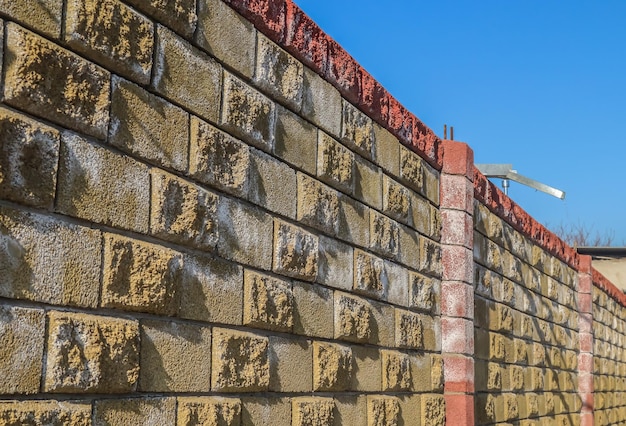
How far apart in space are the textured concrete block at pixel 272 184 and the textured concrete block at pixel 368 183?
2.77 feet

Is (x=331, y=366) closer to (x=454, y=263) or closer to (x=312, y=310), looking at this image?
(x=312, y=310)

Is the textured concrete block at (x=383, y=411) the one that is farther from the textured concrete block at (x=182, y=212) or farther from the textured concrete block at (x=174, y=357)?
the textured concrete block at (x=182, y=212)

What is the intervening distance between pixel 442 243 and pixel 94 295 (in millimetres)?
3925

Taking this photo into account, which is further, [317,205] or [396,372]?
[396,372]

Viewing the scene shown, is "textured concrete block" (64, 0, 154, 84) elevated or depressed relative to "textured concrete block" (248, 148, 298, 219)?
elevated

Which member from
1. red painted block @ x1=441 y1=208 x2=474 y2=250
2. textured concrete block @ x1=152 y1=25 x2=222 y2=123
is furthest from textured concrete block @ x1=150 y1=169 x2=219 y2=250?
red painted block @ x1=441 y1=208 x2=474 y2=250

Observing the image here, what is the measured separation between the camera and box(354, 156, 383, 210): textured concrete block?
4.81m

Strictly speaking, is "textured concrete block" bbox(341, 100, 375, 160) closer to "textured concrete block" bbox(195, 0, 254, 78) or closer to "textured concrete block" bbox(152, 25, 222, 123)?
"textured concrete block" bbox(195, 0, 254, 78)

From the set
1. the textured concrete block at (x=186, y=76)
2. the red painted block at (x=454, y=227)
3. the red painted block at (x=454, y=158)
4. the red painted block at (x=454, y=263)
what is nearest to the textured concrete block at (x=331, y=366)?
the textured concrete block at (x=186, y=76)

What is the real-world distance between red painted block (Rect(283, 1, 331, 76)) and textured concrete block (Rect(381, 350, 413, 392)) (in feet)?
5.65

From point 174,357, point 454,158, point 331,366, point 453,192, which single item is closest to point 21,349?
point 174,357

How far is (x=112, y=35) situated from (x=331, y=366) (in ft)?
6.79

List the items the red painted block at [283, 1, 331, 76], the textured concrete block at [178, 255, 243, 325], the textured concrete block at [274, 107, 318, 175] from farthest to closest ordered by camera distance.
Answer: the red painted block at [283, 1, 331, 76] → the textured concrete block at [274, 107, 318, 175] → the textured concrete block at [178, 255, 243, 325]

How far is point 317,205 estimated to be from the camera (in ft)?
13.8
